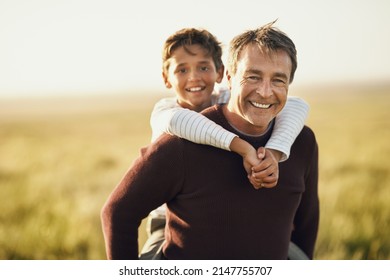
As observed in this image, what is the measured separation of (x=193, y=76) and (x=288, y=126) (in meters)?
0.75

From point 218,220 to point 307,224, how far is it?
71 centimetres

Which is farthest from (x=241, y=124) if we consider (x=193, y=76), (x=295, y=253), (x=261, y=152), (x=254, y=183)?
(x=295, y=253)

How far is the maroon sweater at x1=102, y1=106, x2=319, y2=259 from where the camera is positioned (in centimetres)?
215

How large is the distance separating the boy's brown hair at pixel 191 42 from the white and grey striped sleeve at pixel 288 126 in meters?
0.63

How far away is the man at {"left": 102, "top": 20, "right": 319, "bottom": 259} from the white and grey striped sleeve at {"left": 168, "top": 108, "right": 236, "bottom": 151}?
52mm

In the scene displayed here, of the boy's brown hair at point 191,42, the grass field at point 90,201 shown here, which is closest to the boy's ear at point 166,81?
the boy's brown hair at point 191,42

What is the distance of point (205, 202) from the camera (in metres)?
2.18

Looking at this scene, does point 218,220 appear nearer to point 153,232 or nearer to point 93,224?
point 153,232

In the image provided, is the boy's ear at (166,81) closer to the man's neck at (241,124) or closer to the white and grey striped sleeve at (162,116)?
the white and grey striped sleeve at (162,116)

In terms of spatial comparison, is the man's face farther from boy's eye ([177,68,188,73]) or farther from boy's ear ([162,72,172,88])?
boy's ear ([162,72,172,88])

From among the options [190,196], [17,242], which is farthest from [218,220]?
[17,242]

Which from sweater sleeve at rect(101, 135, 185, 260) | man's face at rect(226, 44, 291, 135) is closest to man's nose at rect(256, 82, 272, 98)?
man's face at rect(226, 44, 291, 135)

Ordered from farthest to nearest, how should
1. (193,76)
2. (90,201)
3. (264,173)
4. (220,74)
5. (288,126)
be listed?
(90,201) → (220,74) → (193,76) → (288,126) → (264,173)

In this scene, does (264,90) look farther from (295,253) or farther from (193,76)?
(295,253)
